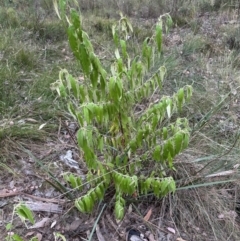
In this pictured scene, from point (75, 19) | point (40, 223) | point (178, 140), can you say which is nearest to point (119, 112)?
point (178, 140)

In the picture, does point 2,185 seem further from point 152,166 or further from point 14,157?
point 152,166

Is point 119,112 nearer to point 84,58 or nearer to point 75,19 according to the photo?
point 84,58

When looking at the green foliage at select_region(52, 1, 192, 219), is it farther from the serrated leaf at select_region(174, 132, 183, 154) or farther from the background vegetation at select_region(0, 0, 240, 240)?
the background vegetation at select_region(0, 0, 240, 240)

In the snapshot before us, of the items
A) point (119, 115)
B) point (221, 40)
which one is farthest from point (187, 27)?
point (119, 115)

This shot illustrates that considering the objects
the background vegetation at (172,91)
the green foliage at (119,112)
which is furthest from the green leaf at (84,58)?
the background vegetation at (172,91)

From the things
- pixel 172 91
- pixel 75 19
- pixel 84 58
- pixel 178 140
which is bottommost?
pixel 172 91

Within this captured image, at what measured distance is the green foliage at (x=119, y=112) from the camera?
5.36 ft

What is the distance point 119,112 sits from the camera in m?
1.90

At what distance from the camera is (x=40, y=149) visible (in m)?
2.68

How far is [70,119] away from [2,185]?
838 millimetres

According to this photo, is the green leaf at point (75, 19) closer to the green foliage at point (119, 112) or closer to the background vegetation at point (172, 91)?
the green foliage at point (119, 112)

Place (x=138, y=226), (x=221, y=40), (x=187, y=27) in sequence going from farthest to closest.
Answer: (x=187, y=27), (x=221, y=40), (x=138, y=226)

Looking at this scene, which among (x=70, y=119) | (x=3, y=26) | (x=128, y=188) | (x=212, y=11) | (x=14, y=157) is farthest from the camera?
(x=212, y=11)

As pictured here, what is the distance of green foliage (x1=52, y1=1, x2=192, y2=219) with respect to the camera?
64.3 inches
